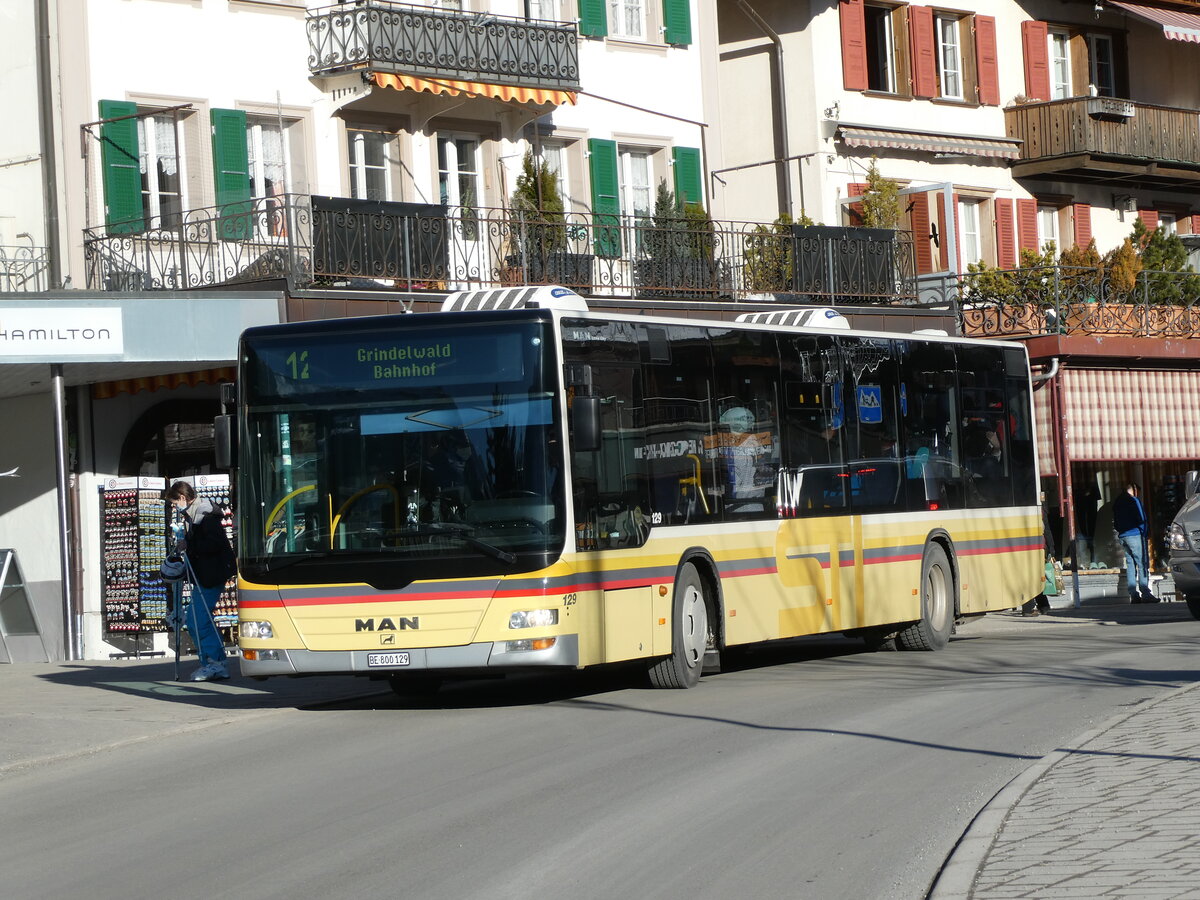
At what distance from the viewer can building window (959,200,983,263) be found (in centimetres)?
3716

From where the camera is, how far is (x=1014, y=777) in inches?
412

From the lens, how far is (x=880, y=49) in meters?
36.4

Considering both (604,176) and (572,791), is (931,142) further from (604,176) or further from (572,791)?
(572,791)

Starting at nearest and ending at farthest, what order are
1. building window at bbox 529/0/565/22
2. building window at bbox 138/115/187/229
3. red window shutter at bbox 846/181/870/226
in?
1. building window at bbox 138/115/187/229
2. building window at bbox 529/0/565/22
3. red window shutter at bbox 846/181/870/226

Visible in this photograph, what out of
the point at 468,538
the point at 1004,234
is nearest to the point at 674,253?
the point at 1004,234

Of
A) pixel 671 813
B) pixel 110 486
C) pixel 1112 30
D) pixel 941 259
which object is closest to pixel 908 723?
pixel 671 813

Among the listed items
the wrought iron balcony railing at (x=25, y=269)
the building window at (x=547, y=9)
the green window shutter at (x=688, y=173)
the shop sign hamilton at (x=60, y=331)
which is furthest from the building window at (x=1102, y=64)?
the shop sign hamilton at (x=60, y=331)

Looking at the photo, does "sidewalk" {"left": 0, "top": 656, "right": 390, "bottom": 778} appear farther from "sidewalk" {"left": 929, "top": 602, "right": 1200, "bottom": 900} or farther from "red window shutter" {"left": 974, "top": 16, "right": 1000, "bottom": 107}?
"red window shutter" {"left": 974, "top": 16, "right": 1000, "bottom": 107}

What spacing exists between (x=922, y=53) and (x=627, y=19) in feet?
23.9

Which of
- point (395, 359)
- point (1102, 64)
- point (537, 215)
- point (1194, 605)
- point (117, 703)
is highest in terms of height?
point (1102, 64)

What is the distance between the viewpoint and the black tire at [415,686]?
55.1ft

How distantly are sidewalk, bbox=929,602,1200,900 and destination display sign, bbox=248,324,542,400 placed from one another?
5.02 meters

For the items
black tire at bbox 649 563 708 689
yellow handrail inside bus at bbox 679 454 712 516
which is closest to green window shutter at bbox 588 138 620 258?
yellow handrail inside bus at bbox 679 454 712 516

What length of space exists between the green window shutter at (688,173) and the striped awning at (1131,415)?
637 centimetres
